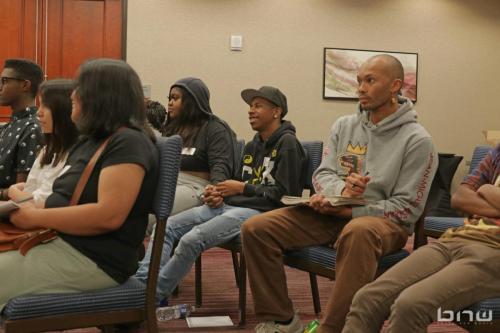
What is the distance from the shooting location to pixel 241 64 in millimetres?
6090

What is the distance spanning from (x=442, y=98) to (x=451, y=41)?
2.22 feet

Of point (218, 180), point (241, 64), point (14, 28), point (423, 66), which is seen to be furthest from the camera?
point (423, 66)

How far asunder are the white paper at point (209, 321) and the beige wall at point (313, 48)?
11.2 ft

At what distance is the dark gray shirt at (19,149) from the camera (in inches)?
106

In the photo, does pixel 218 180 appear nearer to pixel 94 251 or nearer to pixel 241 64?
pixel 94 251

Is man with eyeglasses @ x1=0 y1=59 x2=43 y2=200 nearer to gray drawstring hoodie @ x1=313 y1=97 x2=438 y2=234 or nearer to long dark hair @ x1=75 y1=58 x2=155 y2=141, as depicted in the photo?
long dark hair @ x1=75 y1=58 x2=155 y2=141

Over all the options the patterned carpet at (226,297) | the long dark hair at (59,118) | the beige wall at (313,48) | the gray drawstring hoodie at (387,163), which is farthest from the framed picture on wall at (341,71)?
the long dark hair at (59,118)

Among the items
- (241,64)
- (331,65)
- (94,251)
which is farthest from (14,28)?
(94,251)

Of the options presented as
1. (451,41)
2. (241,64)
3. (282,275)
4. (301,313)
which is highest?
(451,41)

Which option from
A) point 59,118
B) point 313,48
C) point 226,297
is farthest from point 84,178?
point 313,48

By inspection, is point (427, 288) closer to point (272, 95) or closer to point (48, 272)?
point (48, 272)

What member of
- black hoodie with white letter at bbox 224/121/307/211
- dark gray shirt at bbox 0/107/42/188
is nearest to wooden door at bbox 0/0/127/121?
dark gray shirt at bbox 0/107/42/188

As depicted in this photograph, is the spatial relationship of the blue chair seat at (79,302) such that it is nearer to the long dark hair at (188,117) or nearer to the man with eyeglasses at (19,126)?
the man with eyeglasses at (19,126)

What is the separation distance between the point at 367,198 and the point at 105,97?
118 cm
